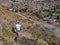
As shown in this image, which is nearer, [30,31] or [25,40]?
[25,40]

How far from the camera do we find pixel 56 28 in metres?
20.6

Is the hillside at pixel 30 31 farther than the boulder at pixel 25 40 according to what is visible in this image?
Yes

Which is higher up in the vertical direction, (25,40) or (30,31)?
(25,40)

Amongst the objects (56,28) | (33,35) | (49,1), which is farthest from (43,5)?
(33,35)

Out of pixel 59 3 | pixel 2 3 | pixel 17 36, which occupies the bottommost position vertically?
pixel 59 3

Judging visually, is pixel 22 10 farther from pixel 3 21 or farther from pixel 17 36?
pixel 17 36

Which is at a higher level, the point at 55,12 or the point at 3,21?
the point at 3,21

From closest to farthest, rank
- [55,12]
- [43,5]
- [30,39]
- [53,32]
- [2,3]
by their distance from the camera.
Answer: [30,39] < [53,32] < [2,3] < [55,12] < [43,5]

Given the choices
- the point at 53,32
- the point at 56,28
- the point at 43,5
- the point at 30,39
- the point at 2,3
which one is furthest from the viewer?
the point at 43,5

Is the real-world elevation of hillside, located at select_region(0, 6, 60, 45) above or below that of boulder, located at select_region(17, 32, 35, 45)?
below

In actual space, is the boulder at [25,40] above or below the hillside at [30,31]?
above

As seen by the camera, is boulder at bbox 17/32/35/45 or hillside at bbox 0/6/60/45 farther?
hillside at bbox 0/6/60/45

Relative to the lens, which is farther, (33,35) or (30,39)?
(33,35)

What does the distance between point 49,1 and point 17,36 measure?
18543 mm
